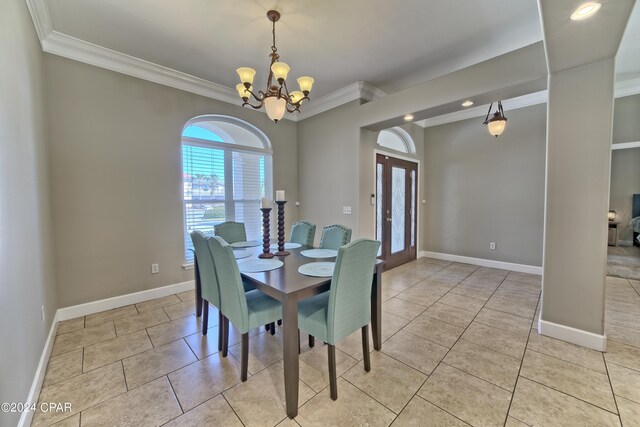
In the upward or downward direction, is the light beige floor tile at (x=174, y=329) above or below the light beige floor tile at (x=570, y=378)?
above

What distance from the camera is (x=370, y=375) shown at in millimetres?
1844

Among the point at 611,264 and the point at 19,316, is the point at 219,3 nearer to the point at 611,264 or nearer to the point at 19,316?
the point at 19,316

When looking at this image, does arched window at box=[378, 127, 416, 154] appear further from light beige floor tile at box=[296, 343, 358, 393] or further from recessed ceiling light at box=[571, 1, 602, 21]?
light beige floor tile at box=[296, 343, 358, 393]

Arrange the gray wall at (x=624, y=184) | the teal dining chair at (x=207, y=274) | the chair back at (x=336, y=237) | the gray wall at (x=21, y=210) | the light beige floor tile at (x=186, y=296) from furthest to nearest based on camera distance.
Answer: the gray wall at (x=624, y=184), the light beige floor tile at (x=186, y=296), the chair back at (x=336, y=237), the teal dining chair at (x=207, y=274), the gray wall at (x=21, y=210)

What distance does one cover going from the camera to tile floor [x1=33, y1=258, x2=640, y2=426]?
4.92 feet

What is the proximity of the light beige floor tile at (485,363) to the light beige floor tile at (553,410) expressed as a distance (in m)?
0.11

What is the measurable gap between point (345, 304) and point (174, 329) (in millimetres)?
1903

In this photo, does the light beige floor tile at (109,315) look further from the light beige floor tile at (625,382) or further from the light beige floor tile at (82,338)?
the light beige floor tile at (625,382)

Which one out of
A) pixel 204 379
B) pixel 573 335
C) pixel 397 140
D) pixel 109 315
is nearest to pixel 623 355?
pixel 573 335

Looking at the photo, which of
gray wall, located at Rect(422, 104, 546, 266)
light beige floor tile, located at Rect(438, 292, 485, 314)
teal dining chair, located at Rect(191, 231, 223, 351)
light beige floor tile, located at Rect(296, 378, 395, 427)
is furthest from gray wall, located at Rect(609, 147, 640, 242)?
teal dining chair, located at Rect(191, 231, 223, 351)

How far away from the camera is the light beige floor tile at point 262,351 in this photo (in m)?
1.99

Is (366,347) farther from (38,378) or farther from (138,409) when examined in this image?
(38,378)

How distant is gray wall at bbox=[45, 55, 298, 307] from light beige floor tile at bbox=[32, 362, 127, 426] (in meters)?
1.35

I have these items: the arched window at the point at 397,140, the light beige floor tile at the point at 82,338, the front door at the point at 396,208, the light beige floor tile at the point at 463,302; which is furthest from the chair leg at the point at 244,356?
the arched window at the point at 397,140
